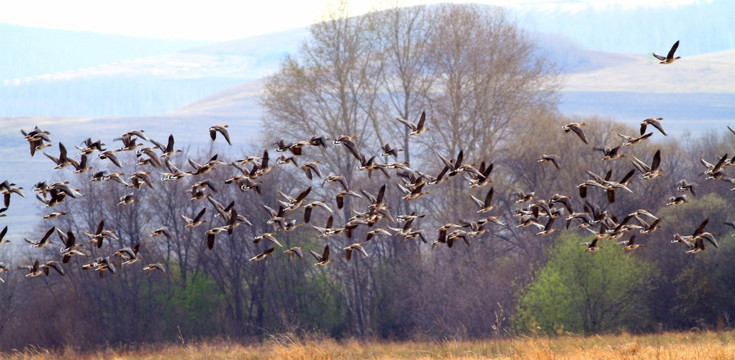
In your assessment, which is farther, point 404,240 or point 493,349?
point 404,240

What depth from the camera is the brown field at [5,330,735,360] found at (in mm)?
20172

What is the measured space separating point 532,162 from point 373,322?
1328cm

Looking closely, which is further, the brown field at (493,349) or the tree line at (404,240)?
the tree line at (404,240)

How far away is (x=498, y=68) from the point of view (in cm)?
5481

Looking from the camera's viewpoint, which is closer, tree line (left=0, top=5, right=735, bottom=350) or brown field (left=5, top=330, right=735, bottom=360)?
brown field (left=5, top=330, right=735, bottom=360)

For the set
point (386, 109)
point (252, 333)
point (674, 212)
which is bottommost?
point (252, 333)

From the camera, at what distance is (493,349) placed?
3228cm

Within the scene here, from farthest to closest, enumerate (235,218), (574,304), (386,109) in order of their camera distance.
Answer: (386,109) < (574,304) < (235,218)

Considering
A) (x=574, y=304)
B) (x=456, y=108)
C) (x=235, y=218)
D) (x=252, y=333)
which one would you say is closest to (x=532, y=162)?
(x=456, y=108)

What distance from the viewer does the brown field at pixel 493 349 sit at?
20172mm

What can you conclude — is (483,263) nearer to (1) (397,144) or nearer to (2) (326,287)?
(2) (326,287)

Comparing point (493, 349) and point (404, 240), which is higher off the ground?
point (404, 240)

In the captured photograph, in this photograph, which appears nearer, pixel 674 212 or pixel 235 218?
pixel 235 218

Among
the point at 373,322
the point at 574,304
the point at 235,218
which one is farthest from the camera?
the point at 373,322
